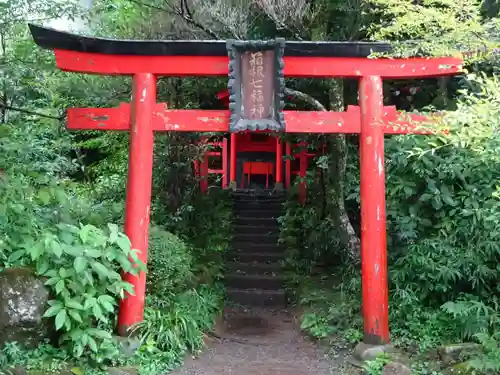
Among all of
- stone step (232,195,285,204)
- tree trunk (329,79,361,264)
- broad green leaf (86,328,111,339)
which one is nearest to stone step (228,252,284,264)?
tree trunk (329,79,361,264)

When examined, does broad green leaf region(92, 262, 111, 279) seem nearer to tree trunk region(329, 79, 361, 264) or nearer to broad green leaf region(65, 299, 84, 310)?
broad green leaf region(65, 299, 84, 310)

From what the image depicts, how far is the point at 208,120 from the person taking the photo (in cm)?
590

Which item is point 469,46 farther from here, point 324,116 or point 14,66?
point 14,66

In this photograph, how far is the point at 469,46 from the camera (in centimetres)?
447

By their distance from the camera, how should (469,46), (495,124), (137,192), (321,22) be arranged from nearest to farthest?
(495,124) < (469,46) < (137,192) < (321,22)

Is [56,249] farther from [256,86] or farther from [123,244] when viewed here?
[256,86]

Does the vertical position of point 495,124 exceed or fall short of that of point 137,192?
it exceeds it

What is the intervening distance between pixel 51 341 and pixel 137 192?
189 centimetres

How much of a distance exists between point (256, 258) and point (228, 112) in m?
5.40

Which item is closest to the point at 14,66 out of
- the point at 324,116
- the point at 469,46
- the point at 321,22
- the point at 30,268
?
the point at 30,268

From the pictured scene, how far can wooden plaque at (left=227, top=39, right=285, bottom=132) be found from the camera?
570 centimetres

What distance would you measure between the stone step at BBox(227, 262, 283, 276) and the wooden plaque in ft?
15.6

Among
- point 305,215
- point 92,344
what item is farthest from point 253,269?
point 92,344

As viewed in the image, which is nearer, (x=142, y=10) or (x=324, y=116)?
(x=324, y=116)
